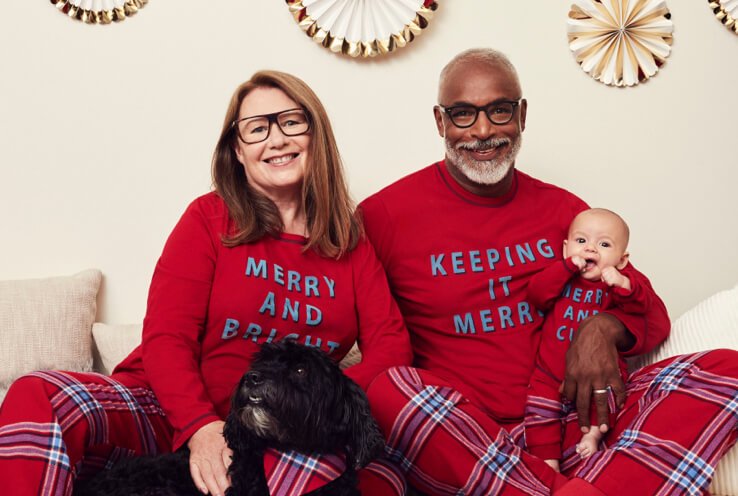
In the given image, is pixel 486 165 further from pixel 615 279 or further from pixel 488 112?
pixel 615 279

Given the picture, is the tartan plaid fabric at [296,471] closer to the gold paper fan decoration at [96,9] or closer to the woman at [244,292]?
the woman at [244,292]

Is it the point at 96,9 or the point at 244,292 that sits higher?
the point at 96,9

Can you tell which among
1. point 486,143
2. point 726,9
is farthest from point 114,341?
point 726,9

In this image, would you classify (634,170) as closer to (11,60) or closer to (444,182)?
(444,182)

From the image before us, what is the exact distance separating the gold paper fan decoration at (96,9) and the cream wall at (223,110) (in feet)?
0.10

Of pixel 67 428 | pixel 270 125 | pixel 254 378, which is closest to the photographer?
pixel 254 378

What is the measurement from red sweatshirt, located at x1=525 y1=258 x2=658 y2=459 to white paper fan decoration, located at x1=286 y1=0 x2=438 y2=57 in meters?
1.05

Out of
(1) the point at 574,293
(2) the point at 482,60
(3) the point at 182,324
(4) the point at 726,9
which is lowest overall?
(3) the point at 182,324

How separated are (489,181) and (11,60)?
66.6 inches

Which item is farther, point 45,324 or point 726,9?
point 726,9

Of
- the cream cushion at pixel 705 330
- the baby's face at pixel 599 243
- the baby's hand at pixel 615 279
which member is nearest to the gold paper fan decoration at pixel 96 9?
the baby's face at pixel 599 243

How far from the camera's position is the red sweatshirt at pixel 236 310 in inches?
66.7

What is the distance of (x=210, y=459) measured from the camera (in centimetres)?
148

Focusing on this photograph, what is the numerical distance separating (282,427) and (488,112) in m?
1.20
